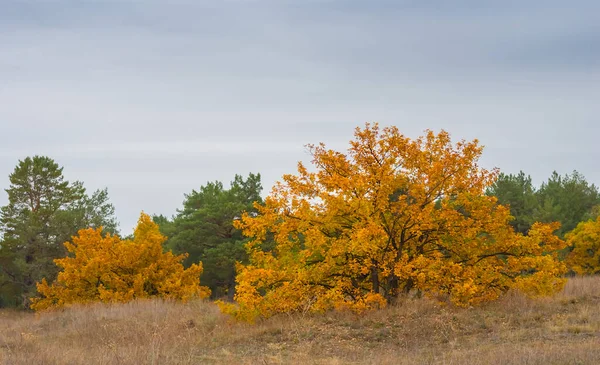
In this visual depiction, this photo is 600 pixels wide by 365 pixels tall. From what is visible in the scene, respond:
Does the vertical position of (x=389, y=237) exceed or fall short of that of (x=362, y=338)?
it exceeds it

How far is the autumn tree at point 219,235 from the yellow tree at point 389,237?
949 inches

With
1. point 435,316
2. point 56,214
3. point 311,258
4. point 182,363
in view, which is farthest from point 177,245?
point 182,363

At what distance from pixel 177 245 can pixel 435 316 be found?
34.1 m

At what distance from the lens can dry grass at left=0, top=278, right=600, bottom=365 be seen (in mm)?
11320

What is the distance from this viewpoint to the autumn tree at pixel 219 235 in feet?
143

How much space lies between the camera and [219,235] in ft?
151

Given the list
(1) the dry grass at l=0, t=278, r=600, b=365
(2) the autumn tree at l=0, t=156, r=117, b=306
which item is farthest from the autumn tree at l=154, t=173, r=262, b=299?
(1) the dry grass at l=0, t=278, r=600, b=365

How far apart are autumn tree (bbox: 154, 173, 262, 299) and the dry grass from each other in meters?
21.5

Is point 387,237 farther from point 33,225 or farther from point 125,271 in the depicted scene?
point 33,225

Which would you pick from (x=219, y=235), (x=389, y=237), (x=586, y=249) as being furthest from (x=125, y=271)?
(x=586, y=249)

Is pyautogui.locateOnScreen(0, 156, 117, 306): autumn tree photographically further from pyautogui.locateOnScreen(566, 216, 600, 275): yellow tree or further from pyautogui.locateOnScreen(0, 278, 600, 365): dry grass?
pyautogui.locateOnScreen(566, 216, 600, 275): yellow tree

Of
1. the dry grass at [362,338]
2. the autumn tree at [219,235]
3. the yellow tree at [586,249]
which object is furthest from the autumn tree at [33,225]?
the yellow tree at [586,249]

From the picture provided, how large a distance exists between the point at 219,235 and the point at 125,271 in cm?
1451

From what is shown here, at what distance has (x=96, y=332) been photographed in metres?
20.0
